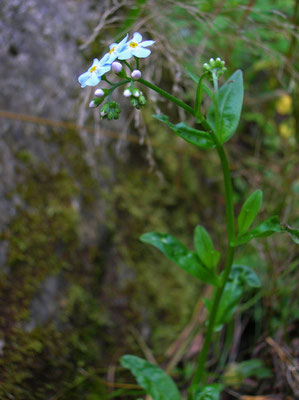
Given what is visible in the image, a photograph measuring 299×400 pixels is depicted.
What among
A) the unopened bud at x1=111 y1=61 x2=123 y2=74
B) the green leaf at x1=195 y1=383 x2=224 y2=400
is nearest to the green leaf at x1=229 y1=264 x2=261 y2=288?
the green leaf at x1=195 y1=383 x2=224 y2=400

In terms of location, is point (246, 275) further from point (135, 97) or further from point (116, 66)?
point (116, 66)

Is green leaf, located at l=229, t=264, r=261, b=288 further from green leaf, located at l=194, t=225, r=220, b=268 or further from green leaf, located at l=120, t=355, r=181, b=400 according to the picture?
green leaf, located at l=120, t=355, r=181, b=400

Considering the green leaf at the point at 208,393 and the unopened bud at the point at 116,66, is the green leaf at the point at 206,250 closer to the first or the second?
the green leaf at the point at 208,393

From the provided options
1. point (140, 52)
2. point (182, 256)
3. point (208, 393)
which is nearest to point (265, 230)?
point (182, 256)

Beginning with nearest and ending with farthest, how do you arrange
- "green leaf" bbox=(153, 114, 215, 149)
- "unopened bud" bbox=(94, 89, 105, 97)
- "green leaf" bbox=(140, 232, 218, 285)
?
"unopened bud" bbox=(94, 89, 105, 97)
"green leaf" bbox=(153, 114, 215, 149)
"green leaf" bbox=(140, 232, 218, 285)

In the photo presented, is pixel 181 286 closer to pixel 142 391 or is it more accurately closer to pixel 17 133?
pixel 142 391

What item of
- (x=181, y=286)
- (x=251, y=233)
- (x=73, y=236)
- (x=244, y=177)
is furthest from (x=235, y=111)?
(x=244, y=177)
